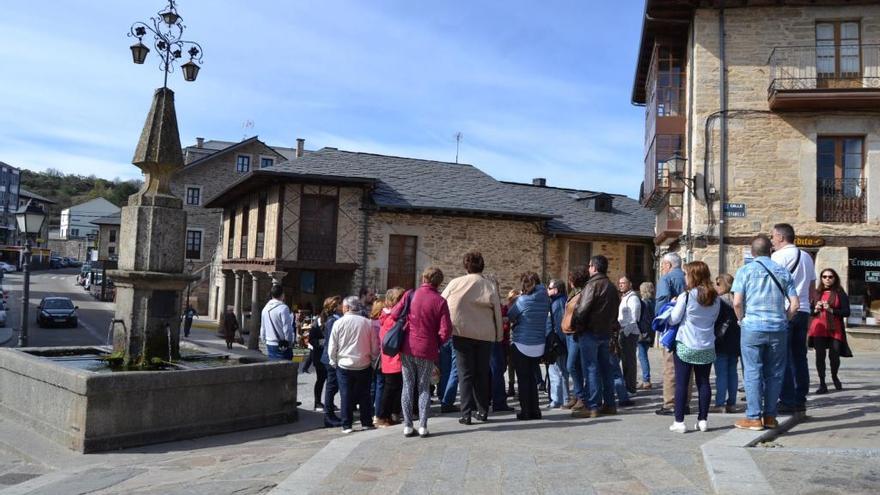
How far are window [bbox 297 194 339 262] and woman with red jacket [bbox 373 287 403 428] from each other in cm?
1607

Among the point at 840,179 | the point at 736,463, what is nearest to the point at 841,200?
the point at 840,179

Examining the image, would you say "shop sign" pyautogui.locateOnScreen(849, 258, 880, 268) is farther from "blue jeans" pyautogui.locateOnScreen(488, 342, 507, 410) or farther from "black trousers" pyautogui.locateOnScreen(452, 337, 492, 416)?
"black trousers" pyautogui.locateOnScreen(452, 337, 492, 416)

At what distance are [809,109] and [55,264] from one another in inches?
3763

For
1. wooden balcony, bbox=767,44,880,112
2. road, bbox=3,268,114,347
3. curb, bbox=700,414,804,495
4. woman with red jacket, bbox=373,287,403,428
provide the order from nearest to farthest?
curb, bbox=700,414,804,495, woman with red jacket, bbox=373,287,403,428, wooden balcony, bbox=767,44,880,112, road, bbox=3,268,114,347

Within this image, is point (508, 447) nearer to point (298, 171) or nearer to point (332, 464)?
point (332, 464)

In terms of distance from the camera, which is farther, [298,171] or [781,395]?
[298,171]

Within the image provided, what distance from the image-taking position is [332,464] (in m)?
4.99

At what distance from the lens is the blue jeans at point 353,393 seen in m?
6.99

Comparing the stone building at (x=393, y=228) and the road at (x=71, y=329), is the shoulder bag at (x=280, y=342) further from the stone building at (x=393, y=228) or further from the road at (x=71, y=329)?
the road at (x=71, y=329)

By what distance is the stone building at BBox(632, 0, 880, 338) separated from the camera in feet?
53.7

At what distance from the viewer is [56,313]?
90.3 feet

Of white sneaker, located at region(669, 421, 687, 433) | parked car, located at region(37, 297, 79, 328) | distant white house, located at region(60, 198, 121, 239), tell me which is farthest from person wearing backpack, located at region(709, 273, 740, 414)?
distant white house, located at region(60, 198, 121, 239)

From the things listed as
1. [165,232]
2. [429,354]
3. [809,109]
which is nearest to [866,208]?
[809,109]

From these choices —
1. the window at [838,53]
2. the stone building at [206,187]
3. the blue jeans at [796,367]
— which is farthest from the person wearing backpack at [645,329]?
the stone building at [206,187]
